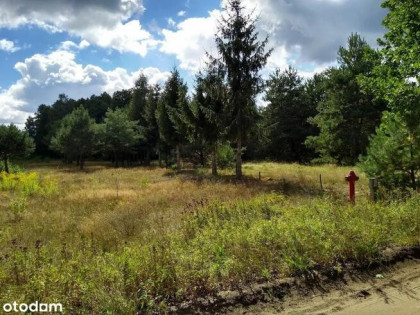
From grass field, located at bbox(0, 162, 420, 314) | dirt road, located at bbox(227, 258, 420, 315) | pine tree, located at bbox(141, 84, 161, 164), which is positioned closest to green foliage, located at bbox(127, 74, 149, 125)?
pine tree, located at bbox(141, 84, 161, 164)

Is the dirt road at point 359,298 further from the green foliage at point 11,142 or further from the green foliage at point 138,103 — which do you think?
the green foliage at point 138,103

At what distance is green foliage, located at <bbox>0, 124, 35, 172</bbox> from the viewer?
38031 mm

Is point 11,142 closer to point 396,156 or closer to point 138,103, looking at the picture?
point 138,103

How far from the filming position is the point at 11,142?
38.6 metres

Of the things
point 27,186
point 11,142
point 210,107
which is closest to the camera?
point 27,186

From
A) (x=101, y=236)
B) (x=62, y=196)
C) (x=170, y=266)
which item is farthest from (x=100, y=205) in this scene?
(x=170, y=266)

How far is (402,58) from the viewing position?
13.0m

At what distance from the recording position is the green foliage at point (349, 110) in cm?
3841

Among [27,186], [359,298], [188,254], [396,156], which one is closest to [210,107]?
[27,186]

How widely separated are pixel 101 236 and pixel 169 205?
4.64 m

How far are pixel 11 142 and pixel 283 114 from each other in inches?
1455

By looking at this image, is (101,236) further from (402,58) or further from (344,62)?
(344,62)
